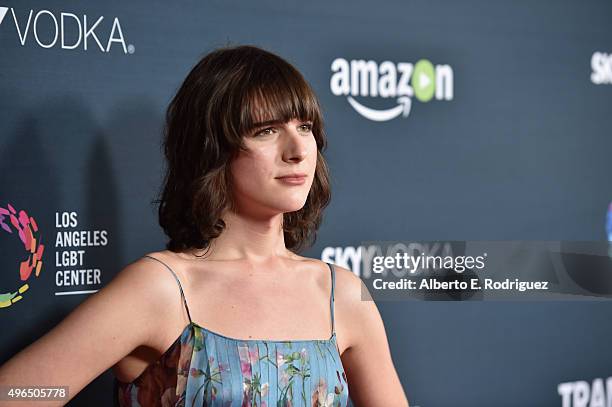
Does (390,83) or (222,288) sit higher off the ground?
(390,83)

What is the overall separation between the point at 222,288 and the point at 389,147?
31.5 inches

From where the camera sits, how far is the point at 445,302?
7.55ft

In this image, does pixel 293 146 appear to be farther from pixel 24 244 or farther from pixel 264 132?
pixel 24 244

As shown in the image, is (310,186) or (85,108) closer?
(310,186)

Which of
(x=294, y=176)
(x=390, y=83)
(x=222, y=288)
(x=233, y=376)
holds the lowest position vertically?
(x=233, y=376)

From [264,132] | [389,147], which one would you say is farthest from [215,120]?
[389,147]

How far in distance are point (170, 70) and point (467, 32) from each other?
32.6 inches

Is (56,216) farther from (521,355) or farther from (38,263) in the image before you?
(521,355)

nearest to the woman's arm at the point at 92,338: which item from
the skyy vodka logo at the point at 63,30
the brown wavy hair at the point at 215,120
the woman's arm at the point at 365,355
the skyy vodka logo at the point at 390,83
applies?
the brown wavy hair at the point at 215,120

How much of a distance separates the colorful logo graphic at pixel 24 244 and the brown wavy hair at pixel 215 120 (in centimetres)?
30

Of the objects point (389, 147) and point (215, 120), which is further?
point (389, 147)

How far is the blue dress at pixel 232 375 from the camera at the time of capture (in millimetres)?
1469

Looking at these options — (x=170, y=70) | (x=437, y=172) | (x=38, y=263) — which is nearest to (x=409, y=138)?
(x=437, y=172)

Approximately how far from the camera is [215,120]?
153 cm
